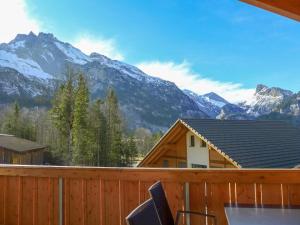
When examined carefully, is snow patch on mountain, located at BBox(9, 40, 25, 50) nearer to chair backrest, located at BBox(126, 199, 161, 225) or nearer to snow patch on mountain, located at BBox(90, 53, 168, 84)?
snow patch on mountain, located at BBox(90, 53, 168, 84)

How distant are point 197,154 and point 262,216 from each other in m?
9.01

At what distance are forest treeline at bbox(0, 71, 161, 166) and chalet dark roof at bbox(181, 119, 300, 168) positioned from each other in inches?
276

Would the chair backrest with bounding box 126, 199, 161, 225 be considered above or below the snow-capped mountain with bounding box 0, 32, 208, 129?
below

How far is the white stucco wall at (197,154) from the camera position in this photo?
10670 mm

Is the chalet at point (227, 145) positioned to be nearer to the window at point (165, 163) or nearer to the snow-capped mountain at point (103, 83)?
the window at point (165, 163)

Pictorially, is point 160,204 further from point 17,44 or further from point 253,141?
point 17,44

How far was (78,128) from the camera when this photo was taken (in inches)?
823

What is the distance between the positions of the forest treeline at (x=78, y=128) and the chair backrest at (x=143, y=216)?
52.7ft

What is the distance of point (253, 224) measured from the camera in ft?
6.33

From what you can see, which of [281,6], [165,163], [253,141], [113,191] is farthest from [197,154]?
[281,6]

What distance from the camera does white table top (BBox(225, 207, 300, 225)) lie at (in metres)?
1.98

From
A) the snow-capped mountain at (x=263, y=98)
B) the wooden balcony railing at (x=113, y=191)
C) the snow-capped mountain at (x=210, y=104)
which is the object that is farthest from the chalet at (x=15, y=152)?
the snow-capped mountain at (x=263, y=98)

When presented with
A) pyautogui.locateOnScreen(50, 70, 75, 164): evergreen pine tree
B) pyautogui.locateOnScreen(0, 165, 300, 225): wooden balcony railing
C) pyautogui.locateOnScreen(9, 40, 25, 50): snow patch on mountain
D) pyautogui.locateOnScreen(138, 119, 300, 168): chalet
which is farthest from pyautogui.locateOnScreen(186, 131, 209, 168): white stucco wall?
pyautogui.locateOnScreen(9, 40, 25, 50): snow patch on mountain

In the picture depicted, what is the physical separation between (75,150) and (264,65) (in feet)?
53.7
